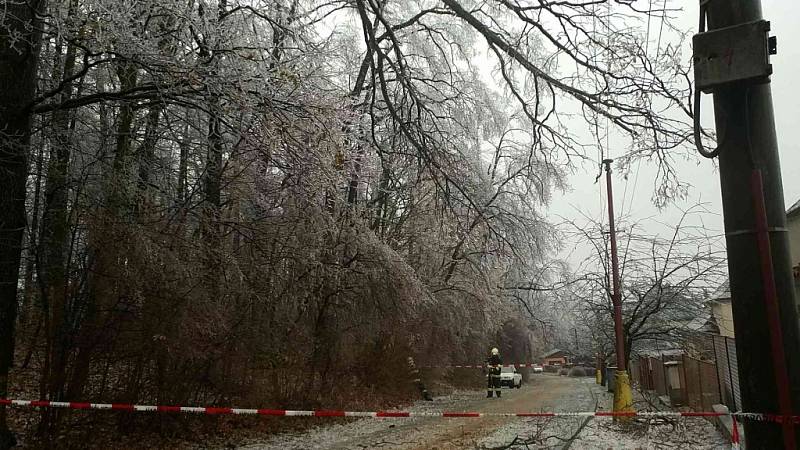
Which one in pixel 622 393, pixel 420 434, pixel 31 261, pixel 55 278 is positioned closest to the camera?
pixel 55 278

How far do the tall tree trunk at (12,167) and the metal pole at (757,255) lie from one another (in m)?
8.00

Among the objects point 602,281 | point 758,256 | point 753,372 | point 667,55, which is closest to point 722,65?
point 758,256

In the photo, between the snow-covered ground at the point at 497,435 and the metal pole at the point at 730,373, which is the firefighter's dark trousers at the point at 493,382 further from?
the metal pole at the point at 730,373

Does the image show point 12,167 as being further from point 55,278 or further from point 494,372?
point 494,372

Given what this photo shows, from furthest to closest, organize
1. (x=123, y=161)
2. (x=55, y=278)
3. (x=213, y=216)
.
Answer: (x=213, y=216), (x=123, y=161), (x=55, y=278)

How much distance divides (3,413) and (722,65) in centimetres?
895

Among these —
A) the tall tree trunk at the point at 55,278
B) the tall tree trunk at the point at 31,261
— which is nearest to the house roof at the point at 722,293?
the tall tree trunk at the point at 55,278

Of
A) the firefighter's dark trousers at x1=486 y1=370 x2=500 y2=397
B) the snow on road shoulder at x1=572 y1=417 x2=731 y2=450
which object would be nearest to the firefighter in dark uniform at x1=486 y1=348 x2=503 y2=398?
the firefighter's dark trousers at x1=486 y1=370 x2=500 y2=397

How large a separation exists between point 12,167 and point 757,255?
882cm

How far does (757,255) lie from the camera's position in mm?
2582

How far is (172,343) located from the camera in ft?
33.1

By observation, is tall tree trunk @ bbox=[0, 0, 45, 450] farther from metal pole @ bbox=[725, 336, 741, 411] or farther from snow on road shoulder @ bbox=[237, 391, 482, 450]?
metal pole @ bbox=[725, 336, 741, 411]

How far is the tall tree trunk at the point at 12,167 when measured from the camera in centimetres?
787

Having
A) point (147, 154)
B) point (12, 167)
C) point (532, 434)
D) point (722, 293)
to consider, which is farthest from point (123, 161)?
point (722, 293)
